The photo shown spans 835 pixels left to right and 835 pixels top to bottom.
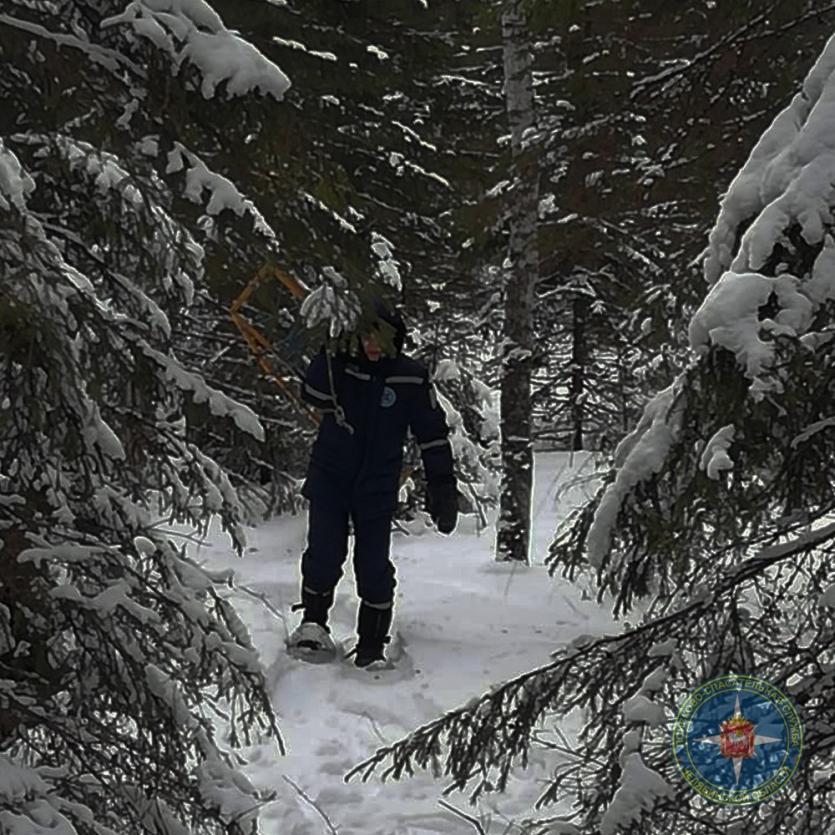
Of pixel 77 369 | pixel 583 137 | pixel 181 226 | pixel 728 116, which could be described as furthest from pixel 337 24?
pixel 77 369

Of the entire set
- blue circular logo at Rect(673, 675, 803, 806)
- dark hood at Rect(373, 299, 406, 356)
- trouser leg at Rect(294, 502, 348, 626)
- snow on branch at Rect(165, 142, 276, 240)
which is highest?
snow on branch at Rect(165, 142, 276, 240)

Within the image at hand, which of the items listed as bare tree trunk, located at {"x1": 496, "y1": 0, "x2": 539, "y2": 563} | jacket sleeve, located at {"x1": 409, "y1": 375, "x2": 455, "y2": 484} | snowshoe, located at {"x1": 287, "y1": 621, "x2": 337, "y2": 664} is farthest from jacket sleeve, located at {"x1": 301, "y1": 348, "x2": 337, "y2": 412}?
bare tree trunk, located at {"x1": 496, "y1": 0, "x2": 539, "y2": 563}

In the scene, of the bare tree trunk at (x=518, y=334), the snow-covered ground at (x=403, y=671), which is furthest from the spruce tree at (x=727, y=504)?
the bare tree trunk at (x=518, y=334)

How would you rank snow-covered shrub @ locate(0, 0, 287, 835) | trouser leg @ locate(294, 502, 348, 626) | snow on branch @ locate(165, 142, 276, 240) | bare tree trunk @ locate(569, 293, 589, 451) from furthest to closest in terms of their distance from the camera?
bare tree trunk @ locate(569, 293, 589, 451) → trouser leg @ locate(294, 502, 348, 626) → snow on branch @ locate(165, 142, 276, 240) → snow-covered shrub @ locate(0, 0, 287, 835)

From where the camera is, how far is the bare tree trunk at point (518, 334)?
877cm

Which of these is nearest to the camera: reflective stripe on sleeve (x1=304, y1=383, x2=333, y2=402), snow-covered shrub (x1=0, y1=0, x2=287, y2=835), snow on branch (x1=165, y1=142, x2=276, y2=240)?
snow-covered shrub (x1=0, y1=0, x2=287, y2=835)

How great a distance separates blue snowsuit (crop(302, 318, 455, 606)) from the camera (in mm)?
6289

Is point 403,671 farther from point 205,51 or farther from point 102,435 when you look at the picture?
point 205,51

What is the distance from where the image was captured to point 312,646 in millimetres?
6414

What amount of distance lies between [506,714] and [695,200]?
3199 millimetres

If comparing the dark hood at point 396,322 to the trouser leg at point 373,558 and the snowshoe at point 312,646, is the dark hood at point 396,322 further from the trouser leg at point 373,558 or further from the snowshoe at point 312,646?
the snowshoe at point 312,646

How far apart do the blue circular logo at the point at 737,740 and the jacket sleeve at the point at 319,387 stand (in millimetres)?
3761

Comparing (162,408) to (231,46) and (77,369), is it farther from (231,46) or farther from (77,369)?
(231,46)

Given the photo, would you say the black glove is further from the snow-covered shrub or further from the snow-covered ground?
the snow-covered shrub
